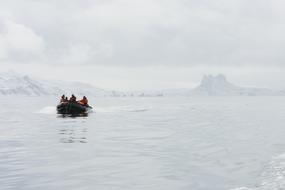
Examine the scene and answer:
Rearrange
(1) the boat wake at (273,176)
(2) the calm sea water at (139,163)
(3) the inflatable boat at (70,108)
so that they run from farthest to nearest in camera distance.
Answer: (3) the inflatable boat at (70,108) < (2) the calm sea water at (139,163) < (1) the boat wake at (273,176)

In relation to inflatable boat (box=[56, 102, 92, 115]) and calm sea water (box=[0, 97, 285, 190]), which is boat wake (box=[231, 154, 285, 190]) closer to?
calm sea water (box=[0, 97, 285, 190])

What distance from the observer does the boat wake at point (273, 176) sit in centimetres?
1532

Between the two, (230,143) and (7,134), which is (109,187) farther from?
→ (7,134)

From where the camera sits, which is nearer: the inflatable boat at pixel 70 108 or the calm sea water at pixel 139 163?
the calm sea water at pixel 139 163

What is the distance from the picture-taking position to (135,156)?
75.5 ft

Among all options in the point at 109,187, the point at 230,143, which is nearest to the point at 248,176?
the point at 109,187

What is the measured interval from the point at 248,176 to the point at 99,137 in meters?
16.6

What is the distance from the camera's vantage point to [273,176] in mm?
17234

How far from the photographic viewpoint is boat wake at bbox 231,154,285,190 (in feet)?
50.3

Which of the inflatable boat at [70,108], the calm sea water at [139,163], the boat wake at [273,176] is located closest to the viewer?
the boat wake at [273,176]

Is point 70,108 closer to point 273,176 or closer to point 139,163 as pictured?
point 139,163

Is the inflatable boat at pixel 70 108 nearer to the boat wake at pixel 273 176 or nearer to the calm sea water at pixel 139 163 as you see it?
the calm sea water at pixel 139 163

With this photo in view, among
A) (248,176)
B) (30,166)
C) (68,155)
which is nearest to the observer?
(248,176)

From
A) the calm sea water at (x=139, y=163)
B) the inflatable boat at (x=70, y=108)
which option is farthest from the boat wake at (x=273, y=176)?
the inflatable boat at (x=70, y=108)
